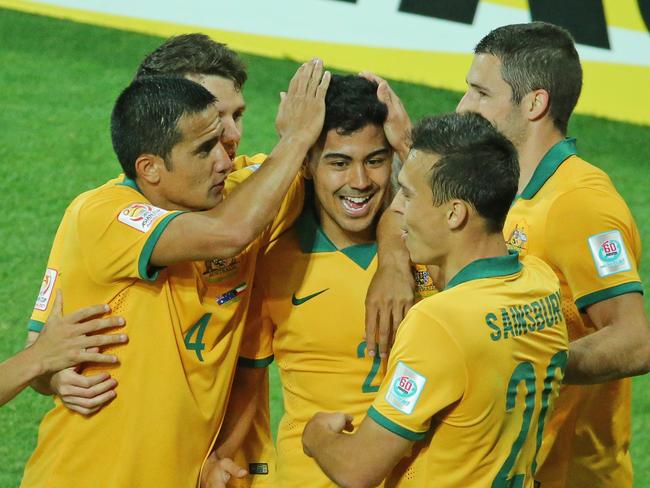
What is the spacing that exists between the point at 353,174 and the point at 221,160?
1.38 feet

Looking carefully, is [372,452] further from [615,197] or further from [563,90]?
[563,90]

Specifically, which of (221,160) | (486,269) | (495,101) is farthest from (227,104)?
(486,269)

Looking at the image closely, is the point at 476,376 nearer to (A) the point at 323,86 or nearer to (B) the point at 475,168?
(B) the point at 475,168

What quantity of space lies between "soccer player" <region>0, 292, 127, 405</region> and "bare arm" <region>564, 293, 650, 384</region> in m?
1.36

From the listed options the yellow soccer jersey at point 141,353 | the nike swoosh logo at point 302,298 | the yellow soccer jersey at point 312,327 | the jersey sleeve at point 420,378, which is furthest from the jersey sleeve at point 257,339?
the jersey sleeve at point 420,378

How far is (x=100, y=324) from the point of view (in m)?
3.36

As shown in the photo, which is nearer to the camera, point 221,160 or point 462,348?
point 462,348

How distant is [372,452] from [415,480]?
191 millimetres

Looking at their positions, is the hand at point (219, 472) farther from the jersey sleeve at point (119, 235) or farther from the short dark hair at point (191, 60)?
the short dark hair at point (191, 60)

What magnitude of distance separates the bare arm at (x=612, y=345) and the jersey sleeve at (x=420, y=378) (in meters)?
0.65

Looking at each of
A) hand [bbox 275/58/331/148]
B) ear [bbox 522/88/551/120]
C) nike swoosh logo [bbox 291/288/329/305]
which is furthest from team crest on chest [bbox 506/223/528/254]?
hand [bbox 275/58/331/148]

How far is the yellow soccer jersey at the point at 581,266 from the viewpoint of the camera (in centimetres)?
346

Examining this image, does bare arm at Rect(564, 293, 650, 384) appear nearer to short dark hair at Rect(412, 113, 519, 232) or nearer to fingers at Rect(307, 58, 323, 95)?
short dark hair at Rect(412, 113, 519, 232)

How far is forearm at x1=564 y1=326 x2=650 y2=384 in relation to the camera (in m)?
3.30
